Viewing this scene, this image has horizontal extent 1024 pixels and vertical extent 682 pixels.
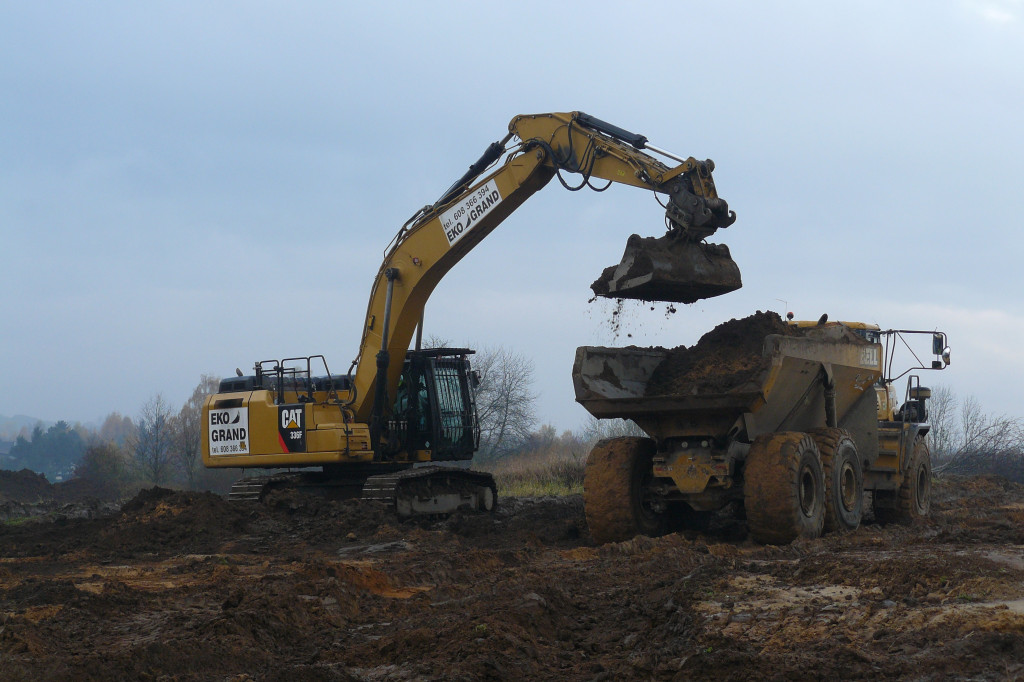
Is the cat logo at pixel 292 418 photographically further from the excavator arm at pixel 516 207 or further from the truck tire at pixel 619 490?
the truck tire at pixel 619 490

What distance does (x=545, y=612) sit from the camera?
6938 mm

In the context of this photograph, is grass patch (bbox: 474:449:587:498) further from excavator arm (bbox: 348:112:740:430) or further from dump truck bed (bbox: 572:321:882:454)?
dump truck bed (bbox: 572:321:882:454)

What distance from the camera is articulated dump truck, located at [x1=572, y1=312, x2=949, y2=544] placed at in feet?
33.9

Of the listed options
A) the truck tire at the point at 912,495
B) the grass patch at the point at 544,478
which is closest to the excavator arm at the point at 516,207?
the truck tire at the point at 912,495

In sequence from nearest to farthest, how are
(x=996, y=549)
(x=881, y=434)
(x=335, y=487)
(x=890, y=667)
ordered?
(x=890, y=667) → (x=996, y=549) → (x=881, y=434) → (x=335, y=487)

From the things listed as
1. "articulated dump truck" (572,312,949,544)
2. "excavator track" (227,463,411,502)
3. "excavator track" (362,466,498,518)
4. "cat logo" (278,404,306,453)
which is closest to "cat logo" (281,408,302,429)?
"cat logo" (278,404,306,453)

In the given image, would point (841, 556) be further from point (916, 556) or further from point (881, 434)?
point (881, 434)

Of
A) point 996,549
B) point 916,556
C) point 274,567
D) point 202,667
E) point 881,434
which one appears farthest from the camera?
point 881,434

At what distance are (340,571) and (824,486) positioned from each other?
516cm

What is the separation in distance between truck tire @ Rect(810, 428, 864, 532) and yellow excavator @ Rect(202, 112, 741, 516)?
13.1 feet

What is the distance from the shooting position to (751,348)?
1126cm

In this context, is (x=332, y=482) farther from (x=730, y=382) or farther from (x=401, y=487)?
(x=730, y=382)

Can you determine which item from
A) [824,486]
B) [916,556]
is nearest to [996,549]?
[916,556]

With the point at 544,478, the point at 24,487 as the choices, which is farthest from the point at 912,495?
the point at 24,487
